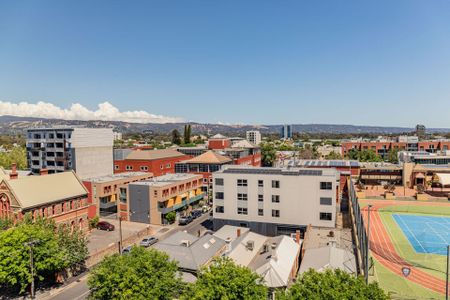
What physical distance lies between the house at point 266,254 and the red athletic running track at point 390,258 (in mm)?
10982

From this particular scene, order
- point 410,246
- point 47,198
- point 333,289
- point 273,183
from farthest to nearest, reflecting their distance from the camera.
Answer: point 273,183 → point 47,198 → point 410,246 → point 333,289

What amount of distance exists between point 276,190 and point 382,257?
1686 cm

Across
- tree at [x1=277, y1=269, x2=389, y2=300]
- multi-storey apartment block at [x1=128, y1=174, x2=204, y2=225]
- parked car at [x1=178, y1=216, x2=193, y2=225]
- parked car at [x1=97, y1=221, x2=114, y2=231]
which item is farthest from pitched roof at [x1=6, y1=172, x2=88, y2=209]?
tree at [x1=277, y1=269, x2=389, y2=300]

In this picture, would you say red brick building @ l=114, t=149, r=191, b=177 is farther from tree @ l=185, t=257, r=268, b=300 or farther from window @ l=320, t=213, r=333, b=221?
tree @ l=185, t=257, r=268, b=300

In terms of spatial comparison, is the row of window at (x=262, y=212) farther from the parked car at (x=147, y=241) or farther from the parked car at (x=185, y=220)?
the parked car at (x=147, y=241)

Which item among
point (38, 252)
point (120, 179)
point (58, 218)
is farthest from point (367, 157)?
point (38, 252)

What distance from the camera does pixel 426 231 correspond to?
51312 mm

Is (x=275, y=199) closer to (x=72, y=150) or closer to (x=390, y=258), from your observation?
(x=390, y=258)

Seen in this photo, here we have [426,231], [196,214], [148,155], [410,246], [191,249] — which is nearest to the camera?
[191,249]

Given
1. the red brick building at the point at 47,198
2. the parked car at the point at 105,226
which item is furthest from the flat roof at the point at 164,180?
the red brick building at the point at 47,198

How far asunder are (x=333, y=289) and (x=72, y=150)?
2941 inches

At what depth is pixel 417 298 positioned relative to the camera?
96.4 feet

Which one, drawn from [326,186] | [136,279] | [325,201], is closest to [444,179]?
[326,186]

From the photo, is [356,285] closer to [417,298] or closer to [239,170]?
[417,298]
